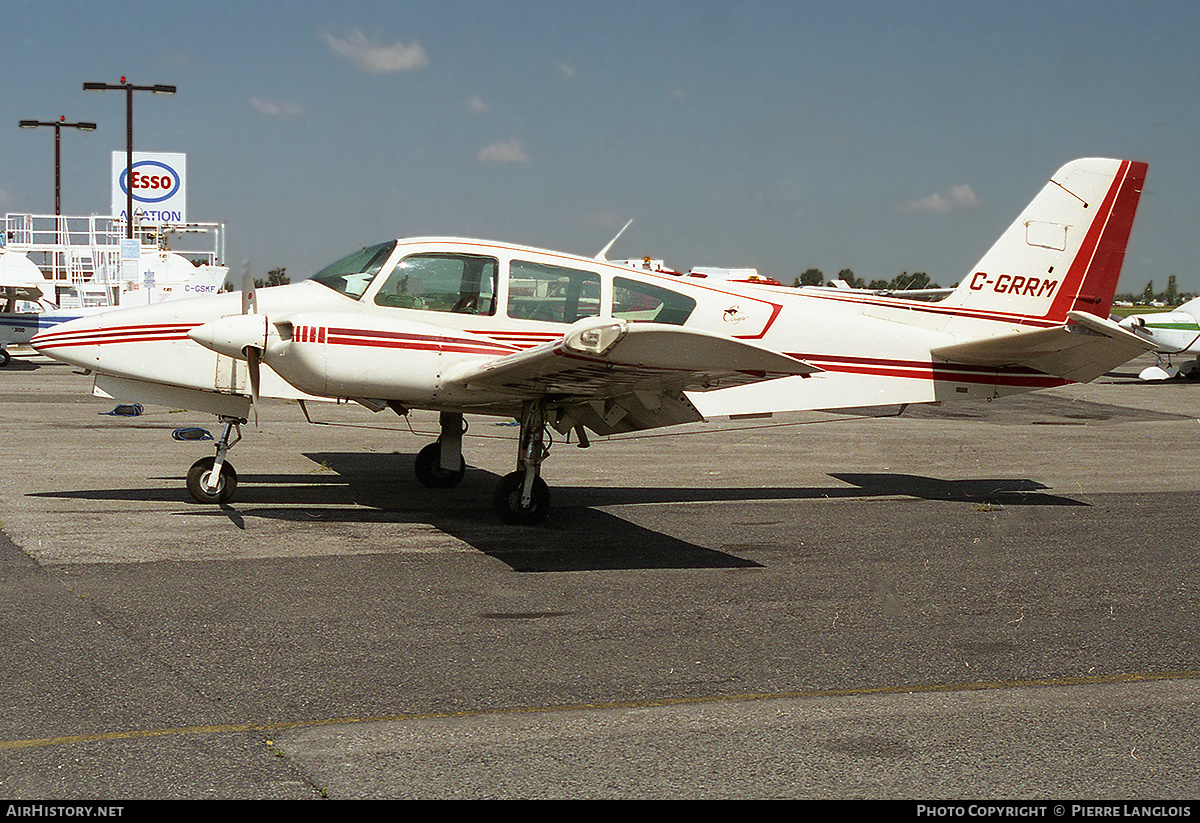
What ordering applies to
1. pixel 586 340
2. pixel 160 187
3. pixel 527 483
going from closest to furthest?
pixel 586 340 < pixel 527 483 < pixel 160 187

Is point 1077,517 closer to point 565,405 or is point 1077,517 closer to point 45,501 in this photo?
point 565,405

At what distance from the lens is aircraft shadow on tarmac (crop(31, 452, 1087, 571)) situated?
846cm

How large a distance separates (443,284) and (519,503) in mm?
2023

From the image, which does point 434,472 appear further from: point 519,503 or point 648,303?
point 648,303

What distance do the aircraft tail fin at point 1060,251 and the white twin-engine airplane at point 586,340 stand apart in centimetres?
2

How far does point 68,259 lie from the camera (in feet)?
175

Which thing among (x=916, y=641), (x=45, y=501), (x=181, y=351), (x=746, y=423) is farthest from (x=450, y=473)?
(x=746, y=423)

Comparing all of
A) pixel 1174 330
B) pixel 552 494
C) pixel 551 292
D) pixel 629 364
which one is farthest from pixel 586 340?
pixel 1174 330

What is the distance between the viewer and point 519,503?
949 centimetres

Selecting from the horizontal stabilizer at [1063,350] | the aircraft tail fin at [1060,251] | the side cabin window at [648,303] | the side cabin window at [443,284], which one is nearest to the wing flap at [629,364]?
the side cabin window at [443,284]

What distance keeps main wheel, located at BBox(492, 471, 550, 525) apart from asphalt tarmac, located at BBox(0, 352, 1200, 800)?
224mm

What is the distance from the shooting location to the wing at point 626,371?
706cm

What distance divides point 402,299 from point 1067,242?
7079 mm

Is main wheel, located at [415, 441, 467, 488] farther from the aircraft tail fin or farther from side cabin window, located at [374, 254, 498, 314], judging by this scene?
the aircraft tail fin
